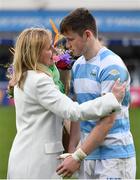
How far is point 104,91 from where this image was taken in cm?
429

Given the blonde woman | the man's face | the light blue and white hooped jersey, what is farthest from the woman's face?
the light blue and white hooped jersey

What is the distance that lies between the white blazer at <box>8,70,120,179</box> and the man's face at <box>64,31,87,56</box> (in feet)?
1.09

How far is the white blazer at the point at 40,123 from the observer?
13.8 feet

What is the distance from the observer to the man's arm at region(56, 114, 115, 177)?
167 inches

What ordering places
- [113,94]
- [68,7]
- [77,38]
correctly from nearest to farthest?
[113,94] → [77,38] → [68,7]

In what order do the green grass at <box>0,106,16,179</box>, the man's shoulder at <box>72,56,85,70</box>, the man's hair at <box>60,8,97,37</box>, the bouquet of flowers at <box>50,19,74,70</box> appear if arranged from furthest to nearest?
the green grass at <box>0,106,16,179</box> → the bouquet of flowers at <box>50,19,74,70</box> → the man's shoulder at <box>72,56,85,70</box> → the man's hair at <box>60,8,97,37</box>

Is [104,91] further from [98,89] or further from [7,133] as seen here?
[7,133]

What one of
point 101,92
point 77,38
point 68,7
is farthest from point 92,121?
point 68,7

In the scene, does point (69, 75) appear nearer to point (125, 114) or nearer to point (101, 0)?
point (125, 114)

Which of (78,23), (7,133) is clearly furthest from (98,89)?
(7,133)

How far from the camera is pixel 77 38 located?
447 centimetres

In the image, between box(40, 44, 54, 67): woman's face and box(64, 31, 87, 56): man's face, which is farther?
box(64, 31, 87, 56): man's face

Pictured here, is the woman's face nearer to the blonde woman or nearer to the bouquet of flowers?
the blonde woman

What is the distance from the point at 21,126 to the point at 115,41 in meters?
31.1
